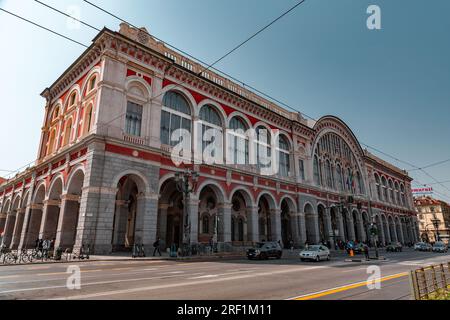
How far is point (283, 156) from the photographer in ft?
123

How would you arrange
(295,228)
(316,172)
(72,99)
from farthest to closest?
(316,172), (295,228), (72,99)

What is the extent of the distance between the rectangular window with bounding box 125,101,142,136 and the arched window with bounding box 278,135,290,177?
19.9 metres

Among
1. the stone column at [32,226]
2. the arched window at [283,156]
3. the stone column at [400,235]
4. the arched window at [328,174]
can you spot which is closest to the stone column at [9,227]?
the stone column at [32,226]

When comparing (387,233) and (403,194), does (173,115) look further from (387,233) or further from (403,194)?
(403,194)

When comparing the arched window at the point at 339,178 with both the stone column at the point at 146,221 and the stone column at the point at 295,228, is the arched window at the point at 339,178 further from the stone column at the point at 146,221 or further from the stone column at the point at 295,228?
the stone column at the point at 146,221

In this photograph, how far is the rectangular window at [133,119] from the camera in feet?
74.3

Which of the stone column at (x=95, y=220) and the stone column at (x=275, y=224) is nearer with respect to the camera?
the stone column at (x=95, y=220)

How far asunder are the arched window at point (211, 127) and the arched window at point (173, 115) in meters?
1.73

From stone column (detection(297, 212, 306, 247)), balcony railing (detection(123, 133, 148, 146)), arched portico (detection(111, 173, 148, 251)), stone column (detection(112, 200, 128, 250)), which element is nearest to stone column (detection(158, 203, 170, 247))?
arched portico (detection(111, 173, 148, 251))

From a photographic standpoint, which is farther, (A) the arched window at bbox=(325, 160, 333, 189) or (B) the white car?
(A) the arched window at bbox=(325, 160, 333, 189)

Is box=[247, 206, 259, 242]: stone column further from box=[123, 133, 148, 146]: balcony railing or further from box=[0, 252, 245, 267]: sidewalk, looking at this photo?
box=[123, 133, 148, 146]: balcony railing

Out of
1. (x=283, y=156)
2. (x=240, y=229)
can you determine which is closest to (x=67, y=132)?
(x=240, y=229)

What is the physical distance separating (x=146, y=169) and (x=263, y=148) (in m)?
17.2

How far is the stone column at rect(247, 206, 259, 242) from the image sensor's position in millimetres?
29250
